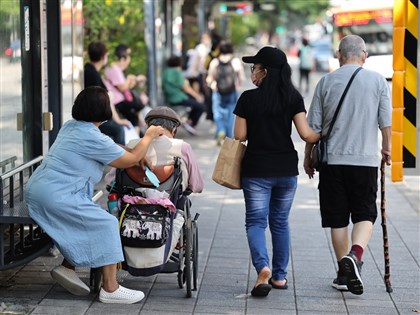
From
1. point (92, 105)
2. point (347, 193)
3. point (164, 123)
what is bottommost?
point (347, 193)

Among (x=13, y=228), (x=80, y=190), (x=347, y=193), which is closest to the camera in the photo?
(x=80, y=190)

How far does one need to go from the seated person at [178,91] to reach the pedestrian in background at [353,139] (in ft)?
32.2

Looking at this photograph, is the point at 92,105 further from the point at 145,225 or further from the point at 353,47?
the point at 353,47

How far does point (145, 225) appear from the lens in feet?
20.4

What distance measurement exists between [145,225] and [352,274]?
1.39m

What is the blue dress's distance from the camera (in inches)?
242

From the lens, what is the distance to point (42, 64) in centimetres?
811

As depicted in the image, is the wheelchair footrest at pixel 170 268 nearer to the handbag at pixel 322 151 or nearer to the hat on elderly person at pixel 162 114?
the hat on elderly person at pixel 162 114

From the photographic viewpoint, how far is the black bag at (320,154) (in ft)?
22.0

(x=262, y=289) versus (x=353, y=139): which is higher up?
(x=353, y=139)

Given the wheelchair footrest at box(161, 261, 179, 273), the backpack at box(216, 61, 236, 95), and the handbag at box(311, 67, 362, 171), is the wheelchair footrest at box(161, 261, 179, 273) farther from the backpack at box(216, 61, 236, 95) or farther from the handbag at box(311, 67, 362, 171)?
the backpack at box(216, 61, 236, 95)

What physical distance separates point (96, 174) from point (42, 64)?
2089mm

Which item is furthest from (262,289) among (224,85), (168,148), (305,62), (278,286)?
(305,62)

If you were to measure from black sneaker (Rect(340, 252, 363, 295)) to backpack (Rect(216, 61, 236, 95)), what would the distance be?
8536 millimetres
